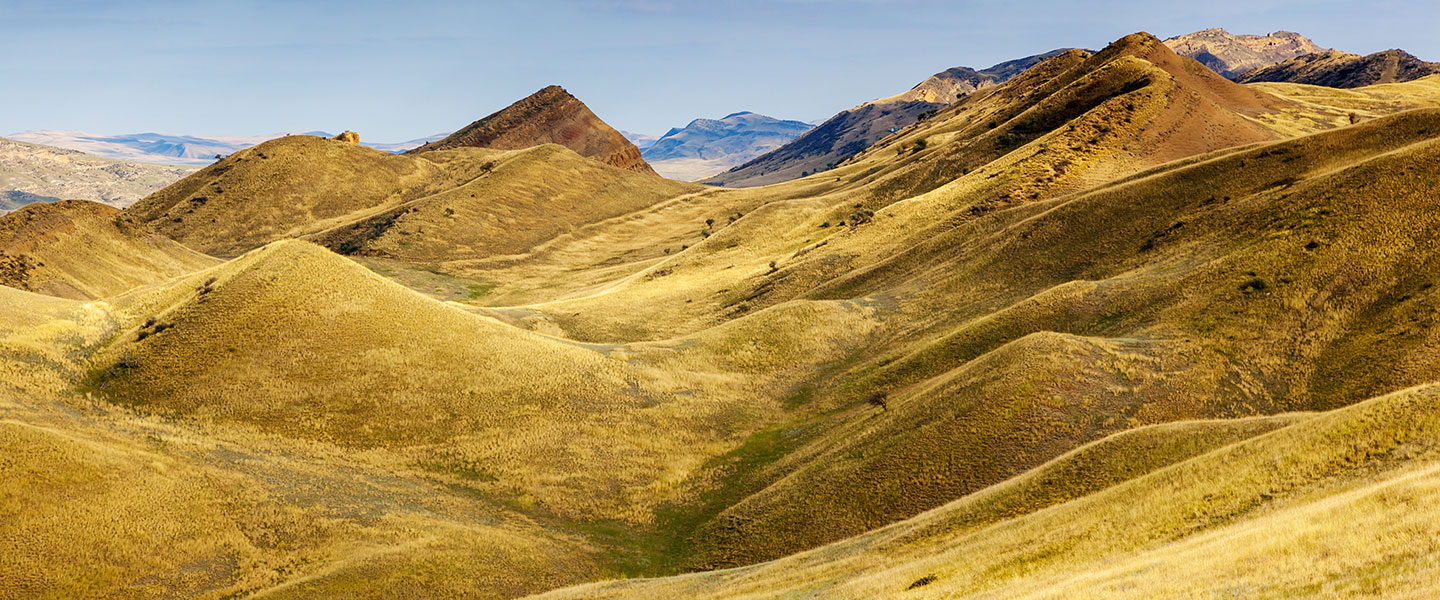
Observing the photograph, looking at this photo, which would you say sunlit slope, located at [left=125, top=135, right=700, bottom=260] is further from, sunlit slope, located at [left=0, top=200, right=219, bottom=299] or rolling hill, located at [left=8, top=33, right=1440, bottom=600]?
rolling hill, located at [left=8, top=33, right=1440, bottom=600]

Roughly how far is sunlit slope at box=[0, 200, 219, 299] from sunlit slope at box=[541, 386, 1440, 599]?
79.0 metres

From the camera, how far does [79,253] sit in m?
91.4

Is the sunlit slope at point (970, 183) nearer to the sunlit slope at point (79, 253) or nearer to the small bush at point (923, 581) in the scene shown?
the sunlit slope at point (79, 253)

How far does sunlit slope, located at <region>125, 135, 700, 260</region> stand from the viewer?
148 metres

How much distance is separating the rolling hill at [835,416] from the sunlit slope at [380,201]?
69.9 metres

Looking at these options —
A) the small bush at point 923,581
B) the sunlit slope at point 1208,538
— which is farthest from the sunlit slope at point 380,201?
the small bush at point 923,581

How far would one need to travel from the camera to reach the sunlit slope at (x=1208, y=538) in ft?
50.4

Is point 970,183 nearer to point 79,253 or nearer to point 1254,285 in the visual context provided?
point 1254,285

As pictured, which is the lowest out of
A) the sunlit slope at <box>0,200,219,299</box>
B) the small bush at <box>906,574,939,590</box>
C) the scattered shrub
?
the scattered shrub

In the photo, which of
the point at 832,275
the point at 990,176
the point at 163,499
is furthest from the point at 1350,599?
the point at 990,176

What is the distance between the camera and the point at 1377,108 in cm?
14112

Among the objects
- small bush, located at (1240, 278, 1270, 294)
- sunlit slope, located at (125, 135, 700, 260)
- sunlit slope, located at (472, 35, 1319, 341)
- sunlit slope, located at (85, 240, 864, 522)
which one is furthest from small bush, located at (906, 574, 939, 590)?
sunlit slope, located at (125, 135, 700, 260)

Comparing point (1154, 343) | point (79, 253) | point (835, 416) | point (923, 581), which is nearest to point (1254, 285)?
point (1154, 343)

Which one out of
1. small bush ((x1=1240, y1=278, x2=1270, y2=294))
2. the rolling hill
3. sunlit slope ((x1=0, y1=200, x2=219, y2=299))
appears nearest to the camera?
the rolling hill
